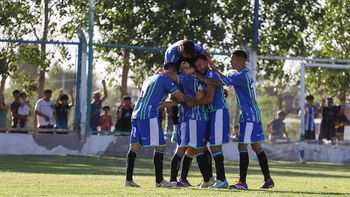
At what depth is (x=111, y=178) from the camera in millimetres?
16953

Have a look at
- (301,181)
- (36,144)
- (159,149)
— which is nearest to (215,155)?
(159,149)

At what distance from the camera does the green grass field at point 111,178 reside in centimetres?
1338

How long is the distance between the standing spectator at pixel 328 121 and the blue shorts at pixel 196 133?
13.8 meters

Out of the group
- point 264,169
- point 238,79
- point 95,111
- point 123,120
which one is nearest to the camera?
point 238,79

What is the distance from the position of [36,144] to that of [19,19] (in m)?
3.81

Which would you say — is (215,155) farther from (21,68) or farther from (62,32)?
(62,32)

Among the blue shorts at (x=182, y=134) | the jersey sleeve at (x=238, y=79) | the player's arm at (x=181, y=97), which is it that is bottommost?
the blue shorts at (x=182, y=134)

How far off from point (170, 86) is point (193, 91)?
418 mm

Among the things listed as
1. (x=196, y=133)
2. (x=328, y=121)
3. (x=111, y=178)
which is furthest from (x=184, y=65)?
(x=328, y=121)

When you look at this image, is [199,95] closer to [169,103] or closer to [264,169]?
[169,103]

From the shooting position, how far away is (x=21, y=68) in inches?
1069

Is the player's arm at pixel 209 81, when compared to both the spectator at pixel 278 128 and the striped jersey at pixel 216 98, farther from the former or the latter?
the spectator at pixel 278 128

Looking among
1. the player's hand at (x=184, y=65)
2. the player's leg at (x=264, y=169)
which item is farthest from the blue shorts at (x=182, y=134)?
the player's leg at (x=264, y=169)

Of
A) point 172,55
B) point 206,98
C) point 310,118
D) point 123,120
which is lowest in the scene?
point 123,120
